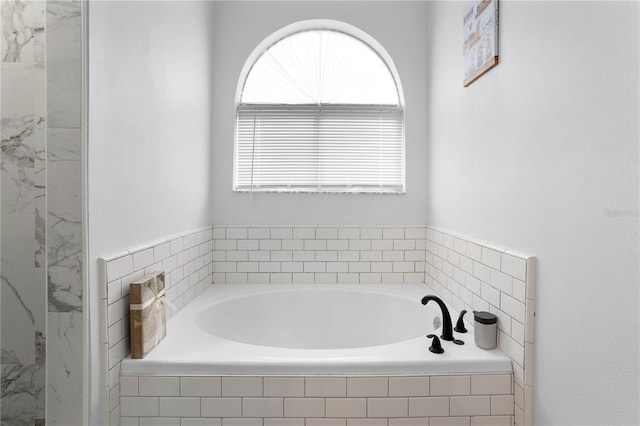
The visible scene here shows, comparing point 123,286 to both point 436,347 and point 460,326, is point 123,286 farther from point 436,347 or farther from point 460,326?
point 460,326

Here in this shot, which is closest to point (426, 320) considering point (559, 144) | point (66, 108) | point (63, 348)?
point (559, 144)

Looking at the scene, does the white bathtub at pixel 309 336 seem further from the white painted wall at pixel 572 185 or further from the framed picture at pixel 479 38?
the framed picture at pixel 479 38

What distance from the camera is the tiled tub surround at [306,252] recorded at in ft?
7.88

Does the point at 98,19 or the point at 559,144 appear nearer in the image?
the point at 559,144

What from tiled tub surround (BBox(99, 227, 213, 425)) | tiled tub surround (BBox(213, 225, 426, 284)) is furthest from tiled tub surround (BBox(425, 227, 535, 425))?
tiled tub surround (BBox(99, 227, 213, 425))

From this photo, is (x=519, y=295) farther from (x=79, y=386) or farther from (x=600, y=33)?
(x=79, y=386)

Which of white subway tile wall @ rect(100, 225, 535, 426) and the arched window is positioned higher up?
the arched window

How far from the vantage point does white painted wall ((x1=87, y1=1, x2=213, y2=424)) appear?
119cm

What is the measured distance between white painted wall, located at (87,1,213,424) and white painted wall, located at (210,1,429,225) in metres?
0.17

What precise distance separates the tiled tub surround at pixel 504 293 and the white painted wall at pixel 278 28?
70 cm

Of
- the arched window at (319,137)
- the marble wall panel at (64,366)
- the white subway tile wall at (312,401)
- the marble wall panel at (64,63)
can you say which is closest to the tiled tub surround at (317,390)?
the white subway tile wall at (312,401)

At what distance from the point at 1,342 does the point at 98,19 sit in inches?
49.0

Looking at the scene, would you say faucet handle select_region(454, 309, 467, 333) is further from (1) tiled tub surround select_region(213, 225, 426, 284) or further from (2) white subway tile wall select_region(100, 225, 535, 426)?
(1) tiled tub surround select_region(213, 225, 426, 284)

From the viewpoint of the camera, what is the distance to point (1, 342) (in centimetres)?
127
